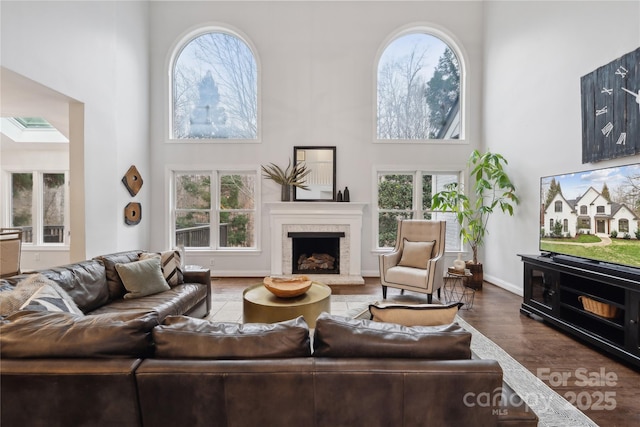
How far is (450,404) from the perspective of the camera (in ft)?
3.58

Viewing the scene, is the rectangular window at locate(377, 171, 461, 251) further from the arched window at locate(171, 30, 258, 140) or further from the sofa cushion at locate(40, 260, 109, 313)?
the sofa cushion at locate(40, 260, 109, 313)

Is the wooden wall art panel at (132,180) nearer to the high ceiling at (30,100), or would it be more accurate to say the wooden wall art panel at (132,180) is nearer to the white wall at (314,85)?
the white wall at (314,85)

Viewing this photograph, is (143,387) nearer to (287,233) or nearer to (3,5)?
(3,5)

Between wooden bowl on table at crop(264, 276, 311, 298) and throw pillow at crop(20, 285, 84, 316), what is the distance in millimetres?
1417

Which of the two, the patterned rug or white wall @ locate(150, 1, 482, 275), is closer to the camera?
the patterned rug

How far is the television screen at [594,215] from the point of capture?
8.65ft

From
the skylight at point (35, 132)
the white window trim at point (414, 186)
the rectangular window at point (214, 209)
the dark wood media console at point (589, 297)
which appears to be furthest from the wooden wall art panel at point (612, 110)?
the skylight at point (35, 132)

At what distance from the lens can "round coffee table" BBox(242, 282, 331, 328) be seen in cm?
264

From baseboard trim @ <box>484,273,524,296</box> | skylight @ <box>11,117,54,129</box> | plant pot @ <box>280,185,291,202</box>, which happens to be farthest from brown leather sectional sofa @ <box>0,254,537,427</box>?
skylight @ <box>11,117,54,129</box>

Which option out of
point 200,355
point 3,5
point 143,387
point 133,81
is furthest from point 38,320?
point 133,81

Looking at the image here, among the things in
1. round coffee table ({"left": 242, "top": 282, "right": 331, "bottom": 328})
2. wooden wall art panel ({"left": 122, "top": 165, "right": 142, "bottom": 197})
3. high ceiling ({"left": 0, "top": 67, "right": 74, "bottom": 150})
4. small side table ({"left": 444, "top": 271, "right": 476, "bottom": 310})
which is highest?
high ceiling ({"left": 0, "top": 67, "right": 74, "bottom": 150})

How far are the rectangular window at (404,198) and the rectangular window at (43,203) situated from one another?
5875 mm

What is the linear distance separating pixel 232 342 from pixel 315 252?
4.48 metres

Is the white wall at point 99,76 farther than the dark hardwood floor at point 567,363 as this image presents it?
Yes
